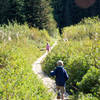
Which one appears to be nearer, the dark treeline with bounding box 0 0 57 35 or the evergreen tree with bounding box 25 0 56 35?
the dark treeline with bounding box 0 0 57 35

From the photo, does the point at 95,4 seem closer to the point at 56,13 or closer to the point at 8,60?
the point at 56,13

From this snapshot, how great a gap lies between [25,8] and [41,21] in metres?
3.45

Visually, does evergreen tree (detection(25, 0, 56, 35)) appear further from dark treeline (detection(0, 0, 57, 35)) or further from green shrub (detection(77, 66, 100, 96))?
green shrub (detection(77, 66, 100, 96))

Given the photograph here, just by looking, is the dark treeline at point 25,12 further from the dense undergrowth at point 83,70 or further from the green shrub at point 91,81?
the green shrub at point 91,81

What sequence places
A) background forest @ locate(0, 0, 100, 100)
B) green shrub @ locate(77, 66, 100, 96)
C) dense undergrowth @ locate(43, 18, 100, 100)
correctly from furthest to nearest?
background forest @ locate(0, 0, 100, 100) < green shrub @ locate(77, 66, 100, 96) < dense undergrowth @ locate(43, 18, 100, 100)

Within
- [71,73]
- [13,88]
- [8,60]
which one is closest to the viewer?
[13,88]

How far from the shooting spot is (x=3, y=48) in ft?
40.0

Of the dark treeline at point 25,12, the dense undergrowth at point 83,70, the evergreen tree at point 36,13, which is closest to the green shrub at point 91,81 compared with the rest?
the dense undergrowth at point 83,70

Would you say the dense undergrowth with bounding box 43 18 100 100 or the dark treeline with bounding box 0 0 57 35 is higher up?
the dark treeline with bounding box 0 0 57 35

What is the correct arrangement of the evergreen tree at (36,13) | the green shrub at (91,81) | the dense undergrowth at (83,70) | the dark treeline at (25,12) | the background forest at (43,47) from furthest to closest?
the evergreen tree at (36,13)
the dark treeline at (25,12)
the background forest at (43,47)
the green shrub at (91,81)
the dense undergrowth at (83,70)

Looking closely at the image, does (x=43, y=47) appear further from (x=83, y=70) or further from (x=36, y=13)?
(x=83, y=70)

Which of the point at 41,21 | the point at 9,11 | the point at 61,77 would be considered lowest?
the point at 61,77

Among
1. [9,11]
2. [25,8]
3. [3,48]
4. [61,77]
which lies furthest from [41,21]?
[61,77]

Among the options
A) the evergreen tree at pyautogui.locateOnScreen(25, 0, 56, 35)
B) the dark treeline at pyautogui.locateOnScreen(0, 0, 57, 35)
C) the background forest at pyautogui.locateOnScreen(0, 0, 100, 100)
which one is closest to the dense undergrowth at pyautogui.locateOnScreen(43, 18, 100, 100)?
the background forest at pyautogui.locateOnScreen(0, 0, 100, 100)
